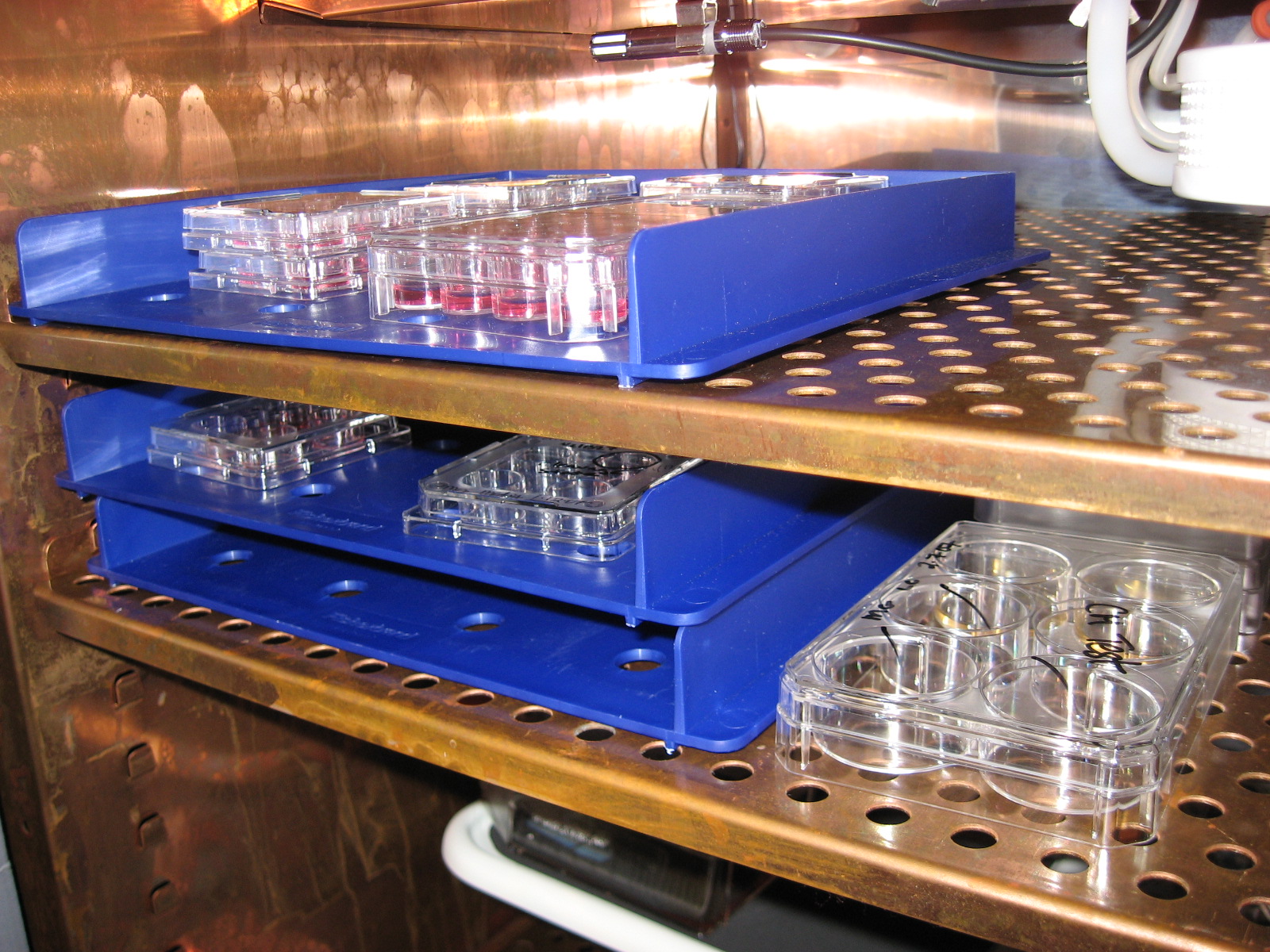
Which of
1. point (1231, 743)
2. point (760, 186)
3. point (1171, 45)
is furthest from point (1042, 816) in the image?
point (1171, 45)

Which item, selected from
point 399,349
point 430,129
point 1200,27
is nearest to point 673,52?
point 430,129

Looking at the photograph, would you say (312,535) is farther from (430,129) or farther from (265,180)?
(430,129)

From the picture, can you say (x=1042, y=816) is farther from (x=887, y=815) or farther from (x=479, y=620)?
(x=479, y=620)

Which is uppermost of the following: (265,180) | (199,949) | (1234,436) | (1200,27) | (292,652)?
(1200,27)

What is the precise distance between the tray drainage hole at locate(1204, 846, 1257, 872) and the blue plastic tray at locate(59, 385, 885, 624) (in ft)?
0.96

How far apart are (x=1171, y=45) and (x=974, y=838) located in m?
1.00

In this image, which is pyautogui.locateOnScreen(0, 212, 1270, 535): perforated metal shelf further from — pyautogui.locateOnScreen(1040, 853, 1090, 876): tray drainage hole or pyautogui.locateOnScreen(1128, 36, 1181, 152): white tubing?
pyautogui.locateOnScreen(1128, 36, 1181, 152): white tubing

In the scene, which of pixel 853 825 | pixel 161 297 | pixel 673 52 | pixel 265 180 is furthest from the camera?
pixel 673 52

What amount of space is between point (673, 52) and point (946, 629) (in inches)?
33.0

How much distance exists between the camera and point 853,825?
0.60 m

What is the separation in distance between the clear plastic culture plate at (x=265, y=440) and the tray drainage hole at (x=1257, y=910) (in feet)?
2.60

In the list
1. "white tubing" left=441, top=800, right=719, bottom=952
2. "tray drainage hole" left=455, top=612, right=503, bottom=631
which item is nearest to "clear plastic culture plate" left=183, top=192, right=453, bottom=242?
"tray drainage hole" left=455, top=612, right=503, bottom=631

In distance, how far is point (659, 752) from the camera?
2.26ft

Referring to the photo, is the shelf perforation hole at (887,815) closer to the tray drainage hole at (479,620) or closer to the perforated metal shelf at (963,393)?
the perforated metal shelf at (963,393)
